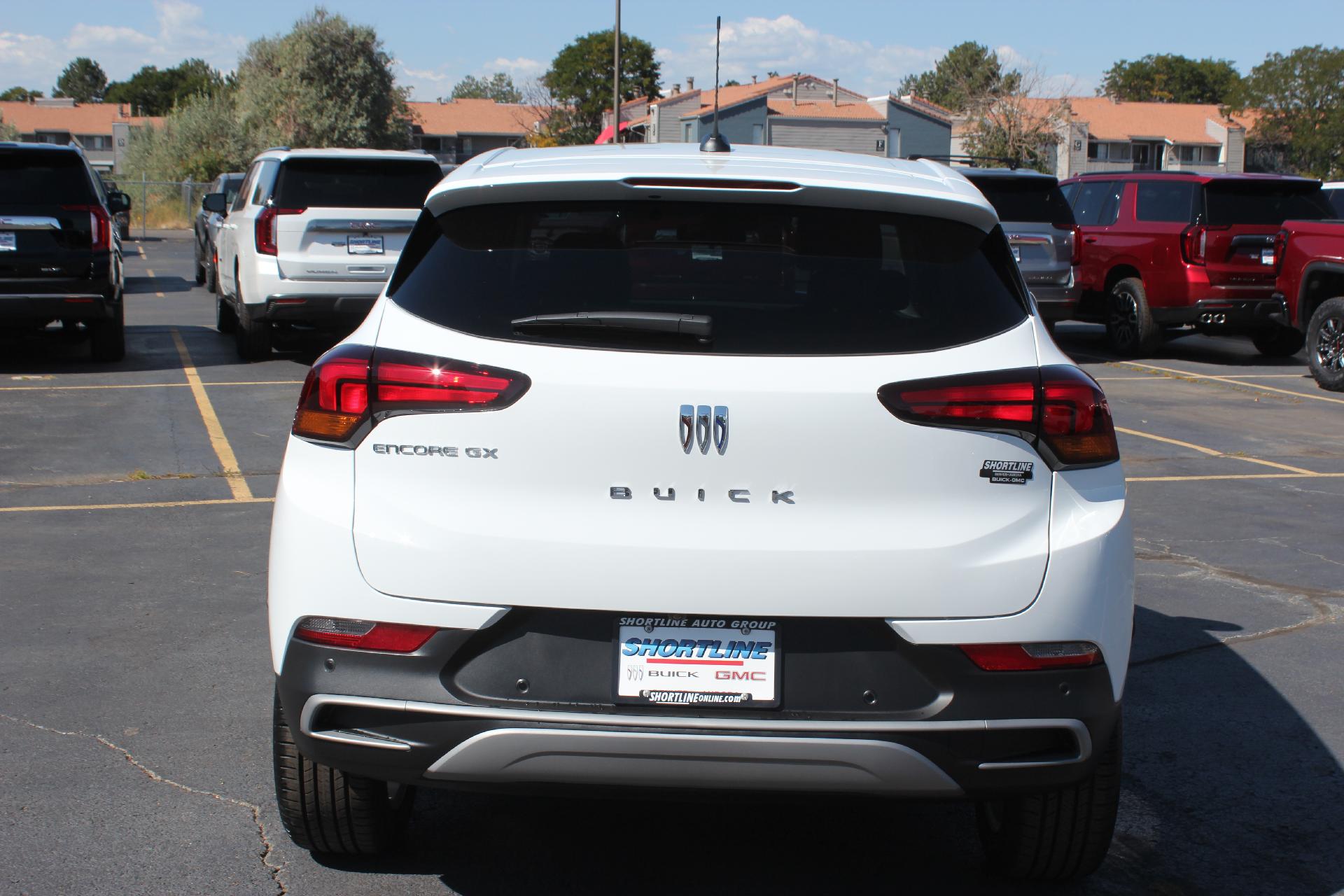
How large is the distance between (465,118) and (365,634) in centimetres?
11436

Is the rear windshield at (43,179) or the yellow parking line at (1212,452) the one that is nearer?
the yellow parking line at (1212,452)

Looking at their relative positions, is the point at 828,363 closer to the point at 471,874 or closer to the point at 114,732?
the point at 471,874

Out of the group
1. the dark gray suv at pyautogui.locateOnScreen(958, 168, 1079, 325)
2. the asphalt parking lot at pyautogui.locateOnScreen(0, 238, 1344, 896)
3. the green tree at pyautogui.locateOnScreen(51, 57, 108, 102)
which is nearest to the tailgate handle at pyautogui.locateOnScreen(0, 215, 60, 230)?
the asphalt parking lot at pyautogui.locateOnScreen(0, 238, 1344, 896)

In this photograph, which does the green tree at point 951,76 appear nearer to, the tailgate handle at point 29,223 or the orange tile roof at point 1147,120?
the orange tile roof at point 1147,120

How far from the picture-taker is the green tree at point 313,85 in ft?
183

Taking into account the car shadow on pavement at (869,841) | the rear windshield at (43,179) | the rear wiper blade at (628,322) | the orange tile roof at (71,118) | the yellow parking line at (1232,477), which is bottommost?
the car shadow on pavement at (869,841)

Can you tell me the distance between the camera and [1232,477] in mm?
9281

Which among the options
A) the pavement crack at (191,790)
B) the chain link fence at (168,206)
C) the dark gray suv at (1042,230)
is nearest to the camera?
the pavement crack at (191,790)

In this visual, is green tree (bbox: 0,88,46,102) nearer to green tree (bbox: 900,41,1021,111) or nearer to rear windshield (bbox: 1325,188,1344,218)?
green tree (bbox: 900,41,1021,111)

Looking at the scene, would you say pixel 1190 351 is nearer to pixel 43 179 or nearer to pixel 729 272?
pixel 43 179

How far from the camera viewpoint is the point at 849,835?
3.76m

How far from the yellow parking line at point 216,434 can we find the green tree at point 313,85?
4391 cm

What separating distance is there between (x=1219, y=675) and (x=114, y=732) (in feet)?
12.8

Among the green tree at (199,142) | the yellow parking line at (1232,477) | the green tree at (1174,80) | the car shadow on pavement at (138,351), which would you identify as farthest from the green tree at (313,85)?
the green tree at (1174,80)
